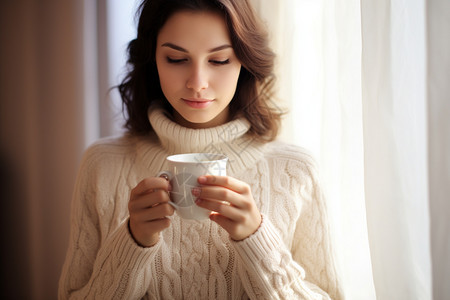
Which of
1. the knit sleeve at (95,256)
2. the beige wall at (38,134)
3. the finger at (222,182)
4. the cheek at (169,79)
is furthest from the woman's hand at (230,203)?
the beige wall at (38,134)

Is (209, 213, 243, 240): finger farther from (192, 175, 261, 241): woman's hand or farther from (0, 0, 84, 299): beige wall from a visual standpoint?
(0, 0, 84, 299): beige wall

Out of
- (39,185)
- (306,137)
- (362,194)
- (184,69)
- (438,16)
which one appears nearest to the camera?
(438,16)

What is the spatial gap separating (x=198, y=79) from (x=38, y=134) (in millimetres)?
1148

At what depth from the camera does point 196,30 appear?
950 mm

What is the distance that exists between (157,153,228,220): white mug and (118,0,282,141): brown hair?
1.33 feet

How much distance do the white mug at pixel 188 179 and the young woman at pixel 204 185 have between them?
0.02 m

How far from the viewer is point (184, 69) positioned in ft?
3.22

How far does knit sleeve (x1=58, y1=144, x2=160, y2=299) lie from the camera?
0.91 m

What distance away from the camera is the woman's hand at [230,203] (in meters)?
0.74

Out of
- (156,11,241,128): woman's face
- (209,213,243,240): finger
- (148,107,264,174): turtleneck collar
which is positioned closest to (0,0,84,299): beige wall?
(148,107,264,174): turtleneck collar

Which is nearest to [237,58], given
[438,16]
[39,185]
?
[438,16]

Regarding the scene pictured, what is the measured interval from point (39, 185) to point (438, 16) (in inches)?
68.4

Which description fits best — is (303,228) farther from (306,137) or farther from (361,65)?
(361,65)

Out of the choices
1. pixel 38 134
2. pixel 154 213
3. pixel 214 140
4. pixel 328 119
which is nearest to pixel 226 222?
pixel 154 213
